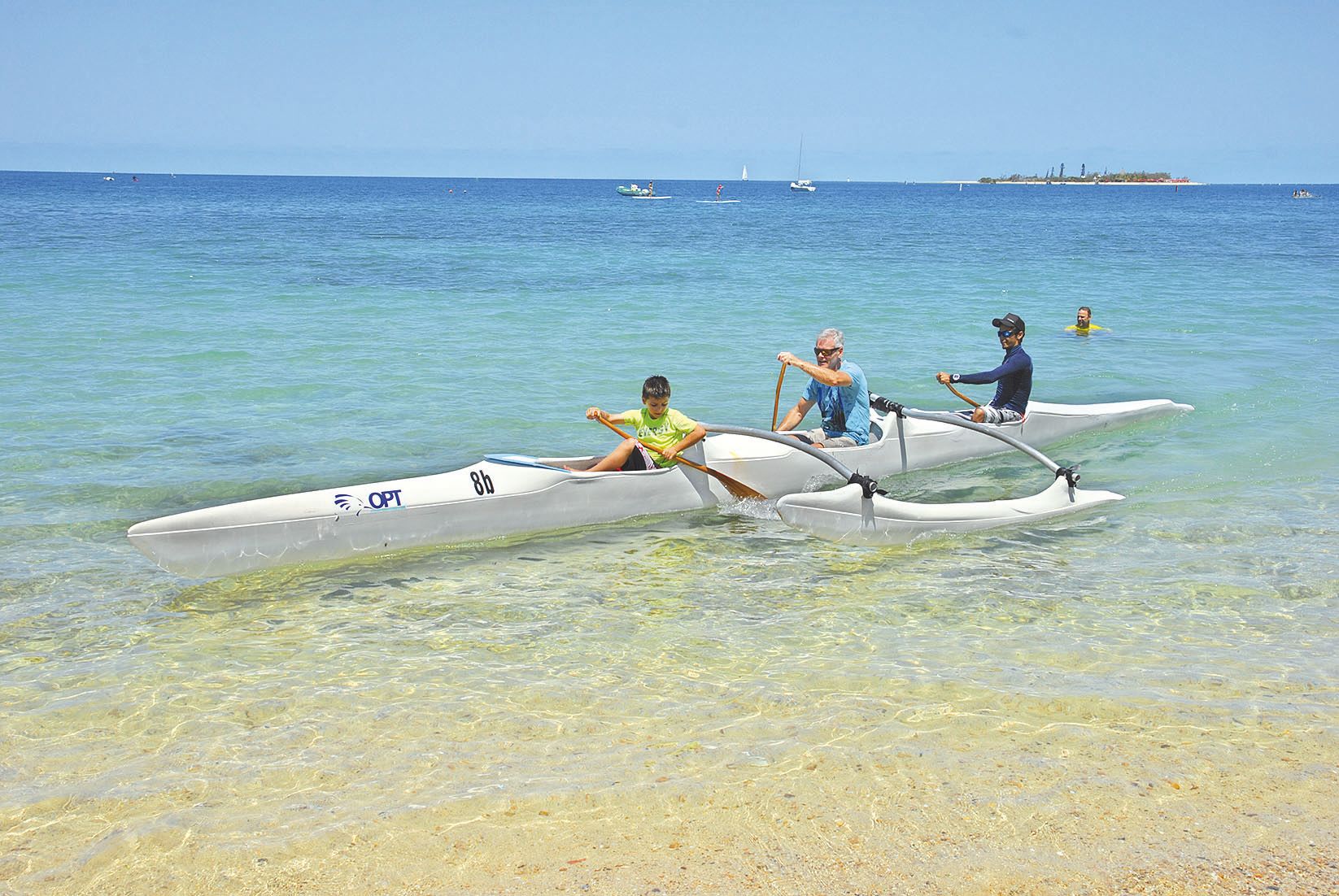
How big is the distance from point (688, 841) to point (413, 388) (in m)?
10.8

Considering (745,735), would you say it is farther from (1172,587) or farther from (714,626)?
(1172,587)

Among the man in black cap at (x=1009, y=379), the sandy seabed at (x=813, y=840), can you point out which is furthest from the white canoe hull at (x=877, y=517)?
the sandy seabed at (x=813, y=840)

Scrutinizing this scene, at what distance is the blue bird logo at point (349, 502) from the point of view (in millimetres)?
7145

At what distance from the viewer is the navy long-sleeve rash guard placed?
10.0 m

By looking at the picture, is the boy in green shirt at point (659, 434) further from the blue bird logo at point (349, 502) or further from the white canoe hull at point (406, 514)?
the blue bird logo at point (349, 502)

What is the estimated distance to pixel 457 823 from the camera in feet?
13.5

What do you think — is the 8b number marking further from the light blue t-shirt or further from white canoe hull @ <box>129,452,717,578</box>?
the light blue t-shirt

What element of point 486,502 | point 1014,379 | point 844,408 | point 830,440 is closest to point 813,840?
point 486,502

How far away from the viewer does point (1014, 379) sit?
1039 cm

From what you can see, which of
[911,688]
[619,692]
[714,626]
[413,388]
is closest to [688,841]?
[619,692]

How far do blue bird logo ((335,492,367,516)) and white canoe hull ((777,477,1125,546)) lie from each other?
9.82 ft

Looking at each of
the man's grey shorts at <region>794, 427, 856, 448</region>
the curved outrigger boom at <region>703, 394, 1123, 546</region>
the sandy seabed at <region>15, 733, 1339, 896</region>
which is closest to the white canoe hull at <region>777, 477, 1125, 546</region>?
the curved outrigger boom at <region>703, 394, 1123, 546</region>

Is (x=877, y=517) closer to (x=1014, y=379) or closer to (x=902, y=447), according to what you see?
(x=902, y=447)

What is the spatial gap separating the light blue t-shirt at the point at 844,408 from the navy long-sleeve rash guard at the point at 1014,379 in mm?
1102
